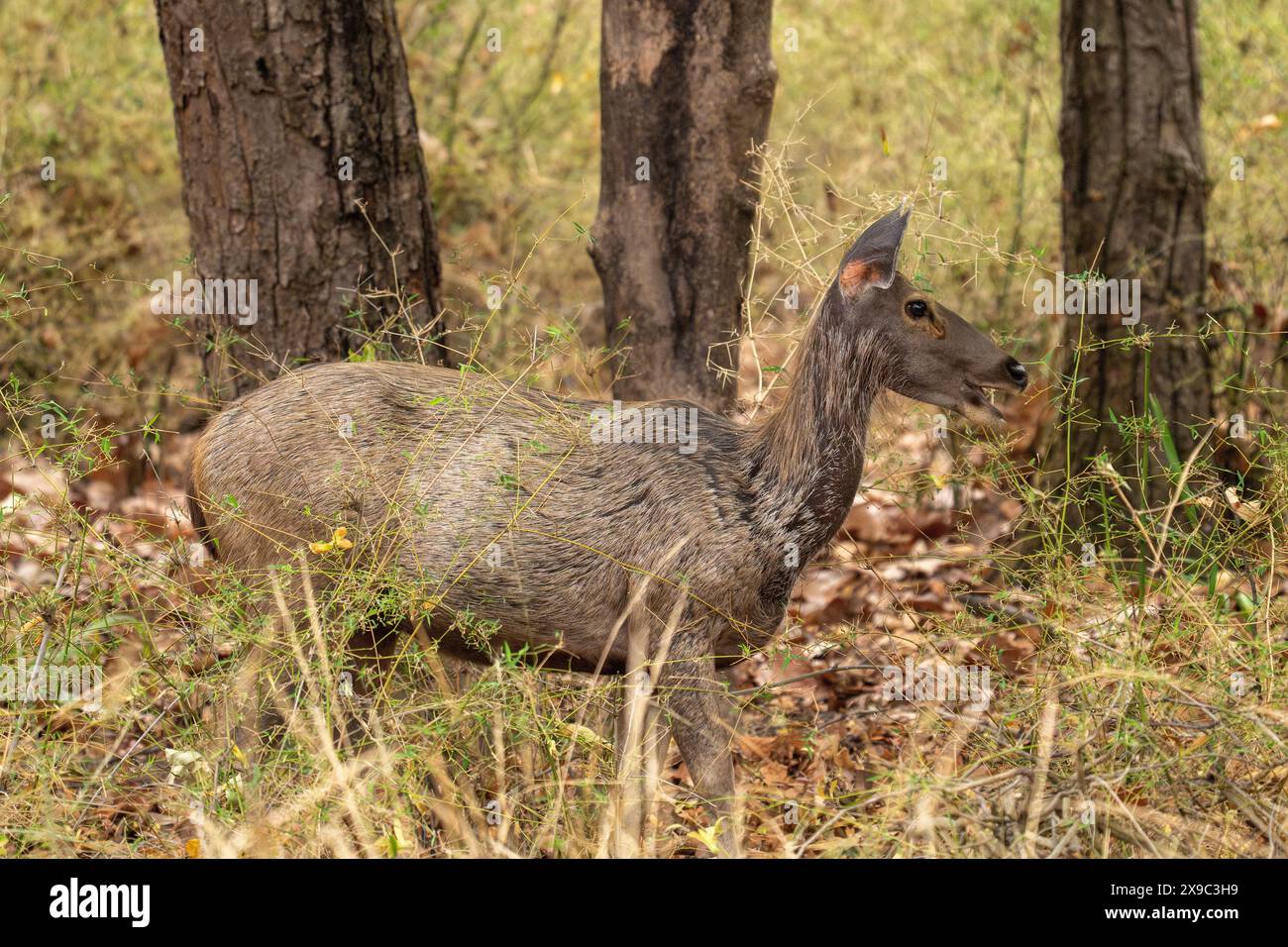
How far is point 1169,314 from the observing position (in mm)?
7578

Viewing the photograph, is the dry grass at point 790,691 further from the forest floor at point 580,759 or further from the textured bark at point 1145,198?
the textured bark at point 1145,198

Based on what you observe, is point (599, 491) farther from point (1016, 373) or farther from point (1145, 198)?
point (1145, 198)

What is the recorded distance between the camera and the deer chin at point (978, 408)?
221 inches

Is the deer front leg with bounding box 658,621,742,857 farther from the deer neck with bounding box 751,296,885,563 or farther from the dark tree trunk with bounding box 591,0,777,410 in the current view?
the dark tree trunk with bounding box 591,0,777,410

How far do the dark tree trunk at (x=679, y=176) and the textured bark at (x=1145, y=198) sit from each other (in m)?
1.91

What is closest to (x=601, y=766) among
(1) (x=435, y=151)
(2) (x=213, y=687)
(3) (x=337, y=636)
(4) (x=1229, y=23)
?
(3) (x=337, y=636)

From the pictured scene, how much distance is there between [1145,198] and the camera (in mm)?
7559

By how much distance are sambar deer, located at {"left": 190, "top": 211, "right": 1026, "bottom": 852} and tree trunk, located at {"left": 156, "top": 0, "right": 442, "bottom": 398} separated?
102 cm
